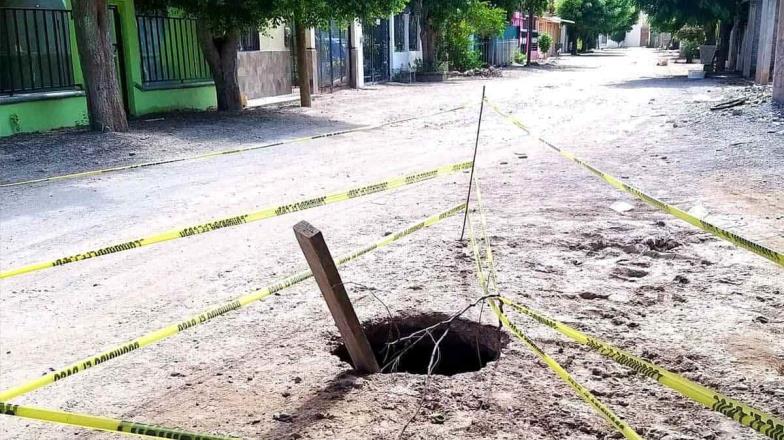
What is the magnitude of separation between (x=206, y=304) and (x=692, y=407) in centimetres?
309

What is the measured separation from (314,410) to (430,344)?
46.8 inches

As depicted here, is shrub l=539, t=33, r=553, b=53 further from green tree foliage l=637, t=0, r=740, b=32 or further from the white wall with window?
green tree foliage l=637, t=0, r=740, b=32

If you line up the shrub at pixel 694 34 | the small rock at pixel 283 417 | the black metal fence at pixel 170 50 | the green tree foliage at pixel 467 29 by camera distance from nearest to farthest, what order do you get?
1. the small rock at pixel 283 417
2. the black metal fence at pixel 170 50
3. the green tree foliage at pixel 467 29
4. the shrub at pixel 694 34

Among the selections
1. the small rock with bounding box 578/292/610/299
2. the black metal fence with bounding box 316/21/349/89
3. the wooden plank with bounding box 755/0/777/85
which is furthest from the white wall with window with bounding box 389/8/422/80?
the small rock with bounding box 578/292/610/299

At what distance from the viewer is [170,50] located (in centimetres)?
1764

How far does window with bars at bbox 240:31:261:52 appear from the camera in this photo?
20.5m

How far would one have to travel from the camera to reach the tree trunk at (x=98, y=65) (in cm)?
1243

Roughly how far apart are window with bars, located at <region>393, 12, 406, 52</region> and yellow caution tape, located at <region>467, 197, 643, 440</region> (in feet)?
80.2

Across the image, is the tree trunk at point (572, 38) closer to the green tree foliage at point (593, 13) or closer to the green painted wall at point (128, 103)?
the green tree foliage at point (593, 13)

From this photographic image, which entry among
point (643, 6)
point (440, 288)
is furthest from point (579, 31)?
point (440, 288)

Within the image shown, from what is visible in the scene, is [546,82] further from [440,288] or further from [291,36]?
[440,288]

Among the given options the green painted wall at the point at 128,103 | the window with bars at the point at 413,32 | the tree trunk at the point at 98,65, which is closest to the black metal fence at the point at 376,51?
the window with bars at the point at 413,32

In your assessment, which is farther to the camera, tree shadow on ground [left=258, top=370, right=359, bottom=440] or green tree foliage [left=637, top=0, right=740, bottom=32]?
green tree foliage [left=637, top=0, right=740, bottom=32]

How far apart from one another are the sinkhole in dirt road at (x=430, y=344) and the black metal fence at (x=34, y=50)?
11.5 meters
